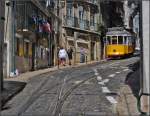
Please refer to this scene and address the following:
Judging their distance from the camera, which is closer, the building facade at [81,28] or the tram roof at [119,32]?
the tram roof at [119,32]

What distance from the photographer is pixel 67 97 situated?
2180cm

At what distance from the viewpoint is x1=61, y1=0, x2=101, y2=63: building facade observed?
62.4 m

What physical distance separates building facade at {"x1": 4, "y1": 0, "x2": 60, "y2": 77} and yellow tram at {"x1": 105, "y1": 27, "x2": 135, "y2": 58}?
22.2ft

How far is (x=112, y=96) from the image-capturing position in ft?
71.3

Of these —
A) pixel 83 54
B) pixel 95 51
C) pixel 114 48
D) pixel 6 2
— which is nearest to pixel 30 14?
pixel 6 2

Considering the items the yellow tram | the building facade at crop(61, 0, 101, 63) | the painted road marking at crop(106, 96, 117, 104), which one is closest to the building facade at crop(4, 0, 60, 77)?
the building facade at crop(61, 0, 101, 63)

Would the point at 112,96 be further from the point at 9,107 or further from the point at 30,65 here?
the point at 30,65

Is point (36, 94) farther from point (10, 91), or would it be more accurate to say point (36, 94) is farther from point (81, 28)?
point (81, 28)

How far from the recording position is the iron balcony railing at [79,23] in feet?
206

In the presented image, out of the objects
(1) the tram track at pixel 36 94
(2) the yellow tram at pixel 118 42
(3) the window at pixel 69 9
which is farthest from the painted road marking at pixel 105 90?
(3) the window at pixel 69 9

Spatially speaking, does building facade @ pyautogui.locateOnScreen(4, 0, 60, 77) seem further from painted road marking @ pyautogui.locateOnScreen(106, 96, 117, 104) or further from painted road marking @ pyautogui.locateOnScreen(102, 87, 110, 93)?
painted road marking @ pyautogui.locateOnScreen(106, 96, 117, 104)

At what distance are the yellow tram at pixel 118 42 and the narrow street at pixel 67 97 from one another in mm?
29949

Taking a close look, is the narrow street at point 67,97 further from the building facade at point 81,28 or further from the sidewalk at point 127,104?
the building facade at point 81,28

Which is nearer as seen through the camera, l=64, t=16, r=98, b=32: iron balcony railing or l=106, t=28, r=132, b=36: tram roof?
l=106, t=28, r=132, b=36: tram roof
